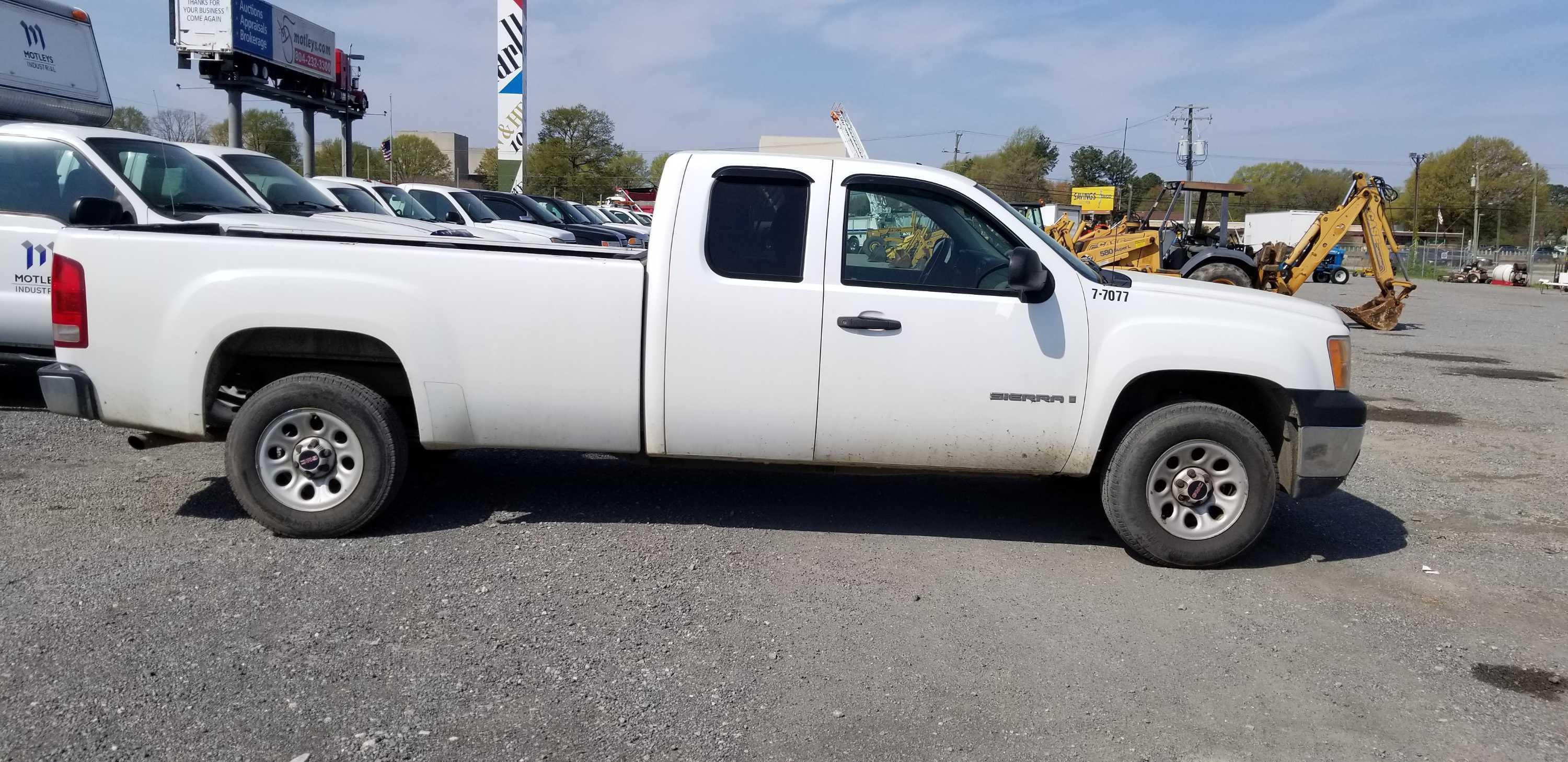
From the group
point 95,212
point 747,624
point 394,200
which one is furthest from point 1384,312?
point 95,212

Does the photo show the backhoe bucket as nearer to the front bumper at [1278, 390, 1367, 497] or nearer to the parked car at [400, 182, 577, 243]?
the parked car at [400, 182, 577, 243]

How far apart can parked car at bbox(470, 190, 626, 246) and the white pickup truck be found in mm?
13118

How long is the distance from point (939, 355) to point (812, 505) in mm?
1480

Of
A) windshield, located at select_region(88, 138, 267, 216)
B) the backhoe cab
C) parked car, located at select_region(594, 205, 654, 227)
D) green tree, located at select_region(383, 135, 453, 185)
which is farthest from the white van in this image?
green tree, located at select_region(383, 135, 453, 185)

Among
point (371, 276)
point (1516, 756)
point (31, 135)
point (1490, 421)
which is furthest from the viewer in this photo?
point (1490, 421)

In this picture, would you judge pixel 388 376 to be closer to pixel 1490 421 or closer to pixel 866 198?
pixel 866 198

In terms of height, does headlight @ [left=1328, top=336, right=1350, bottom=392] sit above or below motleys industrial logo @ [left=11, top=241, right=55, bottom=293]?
below

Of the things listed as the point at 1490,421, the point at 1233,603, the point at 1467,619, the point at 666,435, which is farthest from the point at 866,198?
the point at 1490,421

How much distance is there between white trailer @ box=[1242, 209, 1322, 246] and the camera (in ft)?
156

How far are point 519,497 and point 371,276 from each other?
163 cm

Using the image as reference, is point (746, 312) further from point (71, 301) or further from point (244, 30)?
point (244, 30)

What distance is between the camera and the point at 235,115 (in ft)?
96.3

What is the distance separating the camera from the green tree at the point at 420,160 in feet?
274

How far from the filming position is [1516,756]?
A: 12.0 feet
